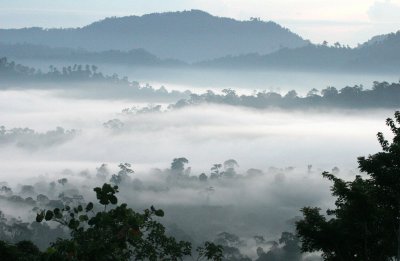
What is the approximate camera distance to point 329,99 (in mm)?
163375

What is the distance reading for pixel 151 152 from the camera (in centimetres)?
18038

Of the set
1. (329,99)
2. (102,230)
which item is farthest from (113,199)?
(329,99)

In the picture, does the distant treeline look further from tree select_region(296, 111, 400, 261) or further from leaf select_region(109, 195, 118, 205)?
leaf select_region(109, 195, 118, 205)

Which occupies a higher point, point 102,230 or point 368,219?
point 368,219

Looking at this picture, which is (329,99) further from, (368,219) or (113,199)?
(113,199)

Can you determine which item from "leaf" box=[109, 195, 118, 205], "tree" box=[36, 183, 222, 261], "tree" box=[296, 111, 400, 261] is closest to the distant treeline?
"tree" box=[296, 111, 400, 261]

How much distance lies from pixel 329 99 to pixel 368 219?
155 m

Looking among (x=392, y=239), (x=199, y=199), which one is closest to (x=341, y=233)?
(x=392, y=239)

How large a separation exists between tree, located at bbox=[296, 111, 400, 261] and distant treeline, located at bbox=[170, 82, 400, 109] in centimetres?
13189

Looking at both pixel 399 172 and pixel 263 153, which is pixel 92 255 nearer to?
pixel 399 172

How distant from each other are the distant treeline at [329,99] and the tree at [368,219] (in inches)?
5192

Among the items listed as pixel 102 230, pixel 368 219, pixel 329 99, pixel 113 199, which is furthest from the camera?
pixel 329 99

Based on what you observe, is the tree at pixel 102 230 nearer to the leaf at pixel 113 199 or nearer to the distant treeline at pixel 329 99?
the leaf at pixel 113 199

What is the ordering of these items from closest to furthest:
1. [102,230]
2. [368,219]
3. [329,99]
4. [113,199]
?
[113,199] < [102,230] < [368,219] < [329,99]
